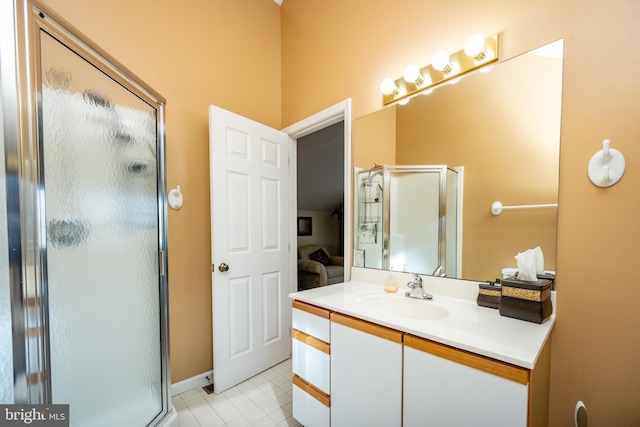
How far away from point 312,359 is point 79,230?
116 centimetres

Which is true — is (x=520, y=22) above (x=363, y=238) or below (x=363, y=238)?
above

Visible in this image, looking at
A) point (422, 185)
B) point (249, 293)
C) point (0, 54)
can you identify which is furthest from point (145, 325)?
point (422, 185)

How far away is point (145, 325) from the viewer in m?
1.33

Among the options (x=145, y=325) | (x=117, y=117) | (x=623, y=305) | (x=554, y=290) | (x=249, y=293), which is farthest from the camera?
(x=249, y=293)

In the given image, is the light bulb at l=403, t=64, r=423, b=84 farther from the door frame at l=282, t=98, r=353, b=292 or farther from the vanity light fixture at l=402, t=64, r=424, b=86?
the door frame at l=282, t=98, r=353, b=292

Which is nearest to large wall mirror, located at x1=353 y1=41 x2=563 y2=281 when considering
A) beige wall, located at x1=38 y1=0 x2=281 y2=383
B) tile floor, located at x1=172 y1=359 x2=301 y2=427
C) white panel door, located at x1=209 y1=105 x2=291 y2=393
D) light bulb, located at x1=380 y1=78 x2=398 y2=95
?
light bulb, located at x1=380 y1=78 x2=398 y2=95

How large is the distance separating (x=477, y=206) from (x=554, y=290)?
0.45 m

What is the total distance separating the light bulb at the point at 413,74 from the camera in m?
1.38

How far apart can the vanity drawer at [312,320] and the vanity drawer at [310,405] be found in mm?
276

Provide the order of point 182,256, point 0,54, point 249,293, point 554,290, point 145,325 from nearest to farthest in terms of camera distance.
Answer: point 0,54
point 554,290
point 145,325
point 182,256
point 249,293

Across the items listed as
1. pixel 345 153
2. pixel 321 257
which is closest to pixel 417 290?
pixel 345 153

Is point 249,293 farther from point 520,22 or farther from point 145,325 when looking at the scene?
point 520,22

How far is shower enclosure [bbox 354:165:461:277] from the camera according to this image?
1.34m

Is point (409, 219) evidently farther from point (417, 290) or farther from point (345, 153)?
point (345, 153)
